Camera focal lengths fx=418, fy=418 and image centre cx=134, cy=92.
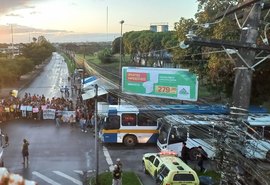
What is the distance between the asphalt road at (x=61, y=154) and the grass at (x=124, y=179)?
44 cm

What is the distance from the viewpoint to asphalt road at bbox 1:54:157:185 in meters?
19.0

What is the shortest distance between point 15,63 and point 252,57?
54.0 meters

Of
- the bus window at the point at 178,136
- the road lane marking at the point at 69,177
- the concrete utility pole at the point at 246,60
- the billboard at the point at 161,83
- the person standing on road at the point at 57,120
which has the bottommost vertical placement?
the road lane marking at the point at 69,177

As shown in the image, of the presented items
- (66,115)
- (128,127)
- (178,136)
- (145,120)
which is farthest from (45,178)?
(66,115)

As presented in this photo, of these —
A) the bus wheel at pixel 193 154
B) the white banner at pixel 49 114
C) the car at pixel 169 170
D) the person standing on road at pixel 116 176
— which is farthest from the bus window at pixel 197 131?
the white banner at pixel 49 114

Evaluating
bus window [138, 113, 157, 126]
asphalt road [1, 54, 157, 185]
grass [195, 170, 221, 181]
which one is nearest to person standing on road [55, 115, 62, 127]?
asphalt road [1, 54, 157, 185]

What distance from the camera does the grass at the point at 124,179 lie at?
17.6 m

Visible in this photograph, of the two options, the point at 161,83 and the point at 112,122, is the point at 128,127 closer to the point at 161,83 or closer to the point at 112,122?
the point at 112,122

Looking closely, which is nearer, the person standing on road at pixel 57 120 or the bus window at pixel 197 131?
the bus window at pixel 197 131

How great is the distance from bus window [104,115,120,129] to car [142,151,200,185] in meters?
6.03

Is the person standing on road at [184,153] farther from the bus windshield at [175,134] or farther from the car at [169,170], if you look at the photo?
the car at [169,170]

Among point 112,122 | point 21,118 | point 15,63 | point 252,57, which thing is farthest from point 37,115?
point 15,63

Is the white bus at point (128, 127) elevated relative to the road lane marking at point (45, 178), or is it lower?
elevated

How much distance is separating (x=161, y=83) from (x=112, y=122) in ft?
31.2
